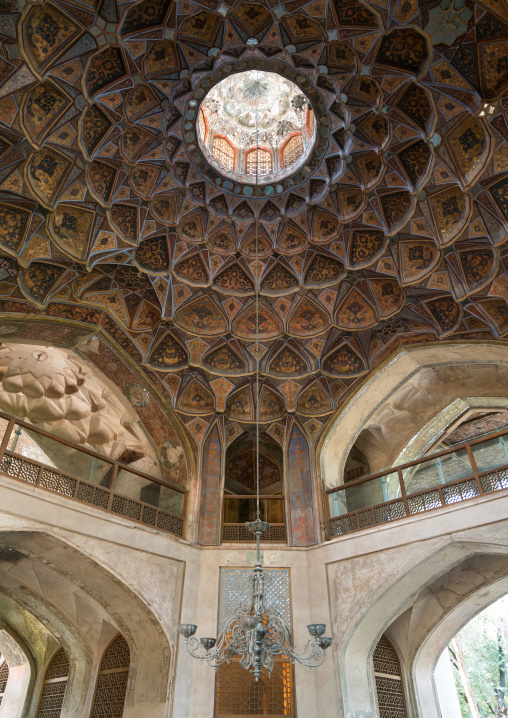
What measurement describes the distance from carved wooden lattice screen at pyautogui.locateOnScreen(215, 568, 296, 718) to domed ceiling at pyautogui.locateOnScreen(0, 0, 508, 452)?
285 cm

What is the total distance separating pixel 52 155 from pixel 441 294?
6121 millimetres

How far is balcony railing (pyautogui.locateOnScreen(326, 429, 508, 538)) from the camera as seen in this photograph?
718 centimetres

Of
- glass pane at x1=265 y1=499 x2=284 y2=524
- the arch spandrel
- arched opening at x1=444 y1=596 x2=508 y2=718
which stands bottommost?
arched opening at x1=444 y1=596 x2=508 y2=718

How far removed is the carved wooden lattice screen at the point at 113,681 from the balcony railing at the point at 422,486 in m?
3.90

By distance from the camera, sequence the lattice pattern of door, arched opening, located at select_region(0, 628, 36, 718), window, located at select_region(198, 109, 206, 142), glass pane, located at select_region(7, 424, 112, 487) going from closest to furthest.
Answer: the lattice pattern of door, glass pane, located at select_region(7, 424, 112, 487), window, located at select_region(198, 109, 206, 142), arched opening, located at select_region(0, 628, 36, 718)

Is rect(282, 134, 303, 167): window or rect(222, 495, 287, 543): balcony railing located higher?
rect(282, 134, 303, 167): window

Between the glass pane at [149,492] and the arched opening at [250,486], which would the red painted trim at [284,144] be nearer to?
the arched opening at [250,486]

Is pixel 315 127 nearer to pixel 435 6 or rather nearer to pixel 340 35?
pixel 340 35

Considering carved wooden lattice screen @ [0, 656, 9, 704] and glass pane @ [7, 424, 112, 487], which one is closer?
glass pane @ [7, 424, 112, 487]

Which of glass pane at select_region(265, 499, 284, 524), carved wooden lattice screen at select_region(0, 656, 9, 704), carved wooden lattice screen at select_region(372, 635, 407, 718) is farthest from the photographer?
carved wooden lattice screen at select_region(0, 656, 9, 704)

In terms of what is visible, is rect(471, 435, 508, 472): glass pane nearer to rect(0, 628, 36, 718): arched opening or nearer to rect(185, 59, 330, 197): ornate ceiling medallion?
rect(185, 59, 330, 197): ornate ceiling medallion

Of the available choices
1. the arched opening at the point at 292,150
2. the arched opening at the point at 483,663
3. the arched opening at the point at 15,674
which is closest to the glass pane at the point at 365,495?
the arched opening at the point at 292,150

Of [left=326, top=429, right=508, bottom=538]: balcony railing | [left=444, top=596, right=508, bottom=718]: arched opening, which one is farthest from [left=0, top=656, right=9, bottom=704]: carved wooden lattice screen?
[left=444, top=596, right=508, bottom=718]: arched opening

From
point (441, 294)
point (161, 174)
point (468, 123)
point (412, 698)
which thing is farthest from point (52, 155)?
point (412, 698)
